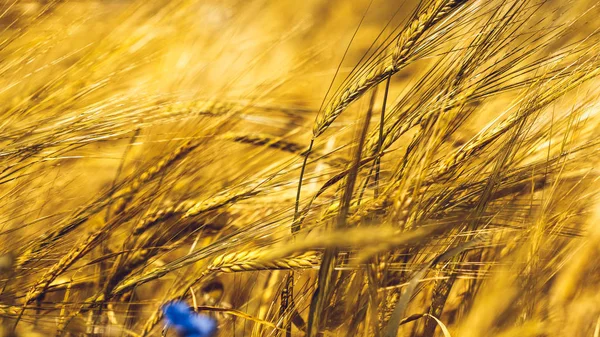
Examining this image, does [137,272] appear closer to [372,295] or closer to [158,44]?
[372,295]

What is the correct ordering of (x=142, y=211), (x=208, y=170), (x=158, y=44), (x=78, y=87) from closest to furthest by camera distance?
1. (x=142, y=211)
2. (x=78, y=87)
3. (x=208, y=170)
4. (x=158, y=44)

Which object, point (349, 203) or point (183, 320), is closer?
point (349, 203)

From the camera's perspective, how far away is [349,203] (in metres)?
0.56

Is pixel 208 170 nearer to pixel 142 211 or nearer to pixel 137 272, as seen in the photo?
pixel 142 211

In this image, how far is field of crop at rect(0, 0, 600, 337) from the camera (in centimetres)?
62

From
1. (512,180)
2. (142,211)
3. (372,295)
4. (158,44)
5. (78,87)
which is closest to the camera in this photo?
(372,295)

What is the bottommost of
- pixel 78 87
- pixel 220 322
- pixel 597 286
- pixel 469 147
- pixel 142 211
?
pixel 597 286

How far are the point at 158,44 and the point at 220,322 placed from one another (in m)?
0.68

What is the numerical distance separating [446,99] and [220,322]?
21.0 inches

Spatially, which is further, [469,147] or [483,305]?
[469,147]

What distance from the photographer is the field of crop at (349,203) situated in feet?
2.02

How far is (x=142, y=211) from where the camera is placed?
2.86 feet

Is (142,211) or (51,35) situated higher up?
(51,35)

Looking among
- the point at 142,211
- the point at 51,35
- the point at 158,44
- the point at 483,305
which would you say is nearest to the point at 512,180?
the point at 483,305
